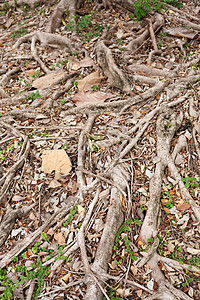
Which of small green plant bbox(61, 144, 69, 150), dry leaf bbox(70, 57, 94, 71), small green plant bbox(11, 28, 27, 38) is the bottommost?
small green plant bbox(61, 144, 69, 150)

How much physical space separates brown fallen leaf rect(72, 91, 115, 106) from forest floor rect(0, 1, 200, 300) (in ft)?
0.09

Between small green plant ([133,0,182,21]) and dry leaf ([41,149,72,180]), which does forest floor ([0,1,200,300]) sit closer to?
dry leaf ([41,149,72,180])

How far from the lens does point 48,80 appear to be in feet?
17.4

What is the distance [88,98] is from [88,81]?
542mm

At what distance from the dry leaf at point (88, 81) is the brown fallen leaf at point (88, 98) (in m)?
0.17

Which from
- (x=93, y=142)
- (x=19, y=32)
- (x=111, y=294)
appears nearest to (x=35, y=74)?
(x=19, y=32)

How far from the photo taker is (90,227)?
3.09m

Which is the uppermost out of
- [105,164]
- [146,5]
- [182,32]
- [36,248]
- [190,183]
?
[146,5]

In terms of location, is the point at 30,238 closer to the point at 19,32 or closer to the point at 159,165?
the point at 159,165

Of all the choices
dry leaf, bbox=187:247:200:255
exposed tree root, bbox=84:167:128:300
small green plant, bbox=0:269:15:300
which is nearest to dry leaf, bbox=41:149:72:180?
exposed tree root, bbox=84:167:128:300

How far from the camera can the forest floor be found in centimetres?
277

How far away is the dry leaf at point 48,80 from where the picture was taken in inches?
206

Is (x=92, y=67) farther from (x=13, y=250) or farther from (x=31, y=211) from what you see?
(x=13, y=250)

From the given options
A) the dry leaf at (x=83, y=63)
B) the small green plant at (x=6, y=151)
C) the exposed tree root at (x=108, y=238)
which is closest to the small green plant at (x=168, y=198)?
the exposed tree root at (x=108, y=238)
